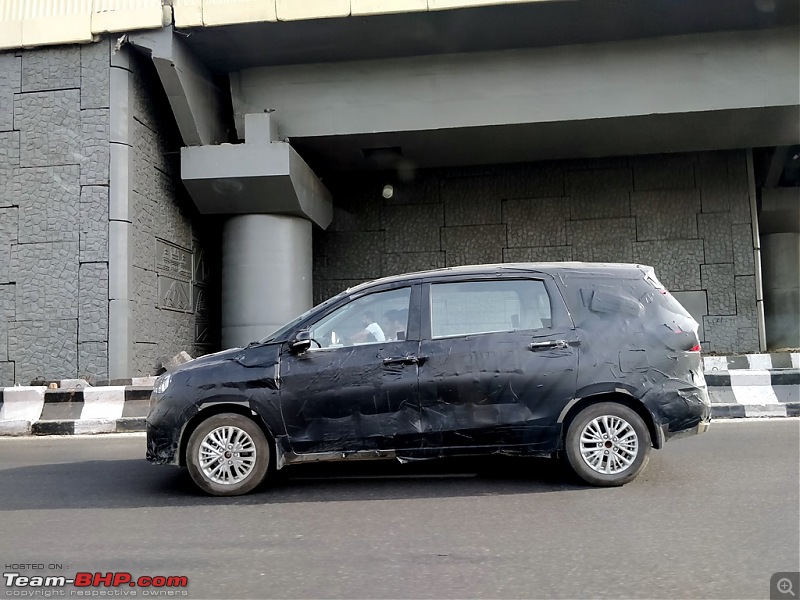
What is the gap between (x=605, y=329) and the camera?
5773 millimetres

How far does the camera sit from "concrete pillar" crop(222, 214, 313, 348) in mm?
13227

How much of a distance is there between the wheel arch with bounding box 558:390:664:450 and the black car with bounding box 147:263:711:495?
0.01m

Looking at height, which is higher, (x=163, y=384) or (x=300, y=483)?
(x=163, y=384)

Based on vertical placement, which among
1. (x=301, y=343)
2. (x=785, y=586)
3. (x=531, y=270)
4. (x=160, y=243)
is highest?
(x=160, y=243)

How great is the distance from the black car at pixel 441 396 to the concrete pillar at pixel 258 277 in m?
7.47

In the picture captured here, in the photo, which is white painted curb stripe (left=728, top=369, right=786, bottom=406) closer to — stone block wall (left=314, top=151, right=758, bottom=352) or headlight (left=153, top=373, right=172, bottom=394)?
stone block wall (left=314, top=151, right=758, bottom=352)

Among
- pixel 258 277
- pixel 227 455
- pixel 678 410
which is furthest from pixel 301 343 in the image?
pixel 258 277

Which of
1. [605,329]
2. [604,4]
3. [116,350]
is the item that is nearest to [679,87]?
[604,4]

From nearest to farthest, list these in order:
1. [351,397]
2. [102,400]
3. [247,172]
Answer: [351,397]
[102,400]
[247,172]

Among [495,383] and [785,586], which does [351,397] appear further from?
[785,586]

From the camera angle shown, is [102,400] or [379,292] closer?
[379,292]

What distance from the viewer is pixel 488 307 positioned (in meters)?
5.90

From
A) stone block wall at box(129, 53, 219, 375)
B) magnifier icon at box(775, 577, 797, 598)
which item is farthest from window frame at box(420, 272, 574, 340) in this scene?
stone block wall at box(129, 53, 219, 375)

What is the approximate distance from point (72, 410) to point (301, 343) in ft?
18.4
